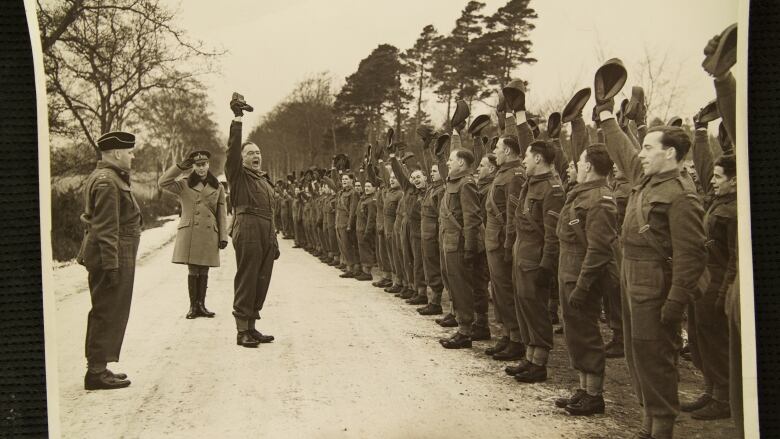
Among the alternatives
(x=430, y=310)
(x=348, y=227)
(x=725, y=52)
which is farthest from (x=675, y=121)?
(x=348, y=227)

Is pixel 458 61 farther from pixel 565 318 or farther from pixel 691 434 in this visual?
pixel 691 434

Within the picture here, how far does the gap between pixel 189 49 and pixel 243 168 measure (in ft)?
4.04

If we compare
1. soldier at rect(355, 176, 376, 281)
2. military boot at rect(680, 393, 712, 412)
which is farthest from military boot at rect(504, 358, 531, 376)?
soldier at rect(355, 176, 376, 281)

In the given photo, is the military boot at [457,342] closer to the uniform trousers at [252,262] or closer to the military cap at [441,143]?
the uniform trousers at [252,262]

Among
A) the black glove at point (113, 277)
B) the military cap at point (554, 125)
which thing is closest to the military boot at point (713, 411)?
the military cap at point (554, 125)

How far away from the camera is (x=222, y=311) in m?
4.37

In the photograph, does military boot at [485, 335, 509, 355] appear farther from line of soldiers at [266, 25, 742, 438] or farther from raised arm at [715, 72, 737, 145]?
raised arm at [715, 72, 737, 145]

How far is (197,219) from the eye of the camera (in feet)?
15.6

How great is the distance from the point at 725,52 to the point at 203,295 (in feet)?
12.1

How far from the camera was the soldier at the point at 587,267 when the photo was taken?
150 inches

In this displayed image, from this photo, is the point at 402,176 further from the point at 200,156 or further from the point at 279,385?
the point at 279,385

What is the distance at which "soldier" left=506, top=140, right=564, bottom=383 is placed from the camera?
14.6 feet

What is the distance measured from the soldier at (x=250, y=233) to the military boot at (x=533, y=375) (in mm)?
1930

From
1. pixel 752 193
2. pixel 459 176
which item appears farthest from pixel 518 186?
pixel 752 193
